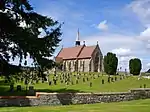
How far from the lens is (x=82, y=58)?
383 feet

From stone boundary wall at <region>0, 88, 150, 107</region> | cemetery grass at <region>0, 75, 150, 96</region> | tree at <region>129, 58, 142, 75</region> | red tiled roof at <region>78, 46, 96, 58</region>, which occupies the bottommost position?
stone boundary wall at <region>0, 88, 150, 107</region>

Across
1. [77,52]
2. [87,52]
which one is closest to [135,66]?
[87,52]

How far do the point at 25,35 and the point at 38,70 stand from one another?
15.4ft

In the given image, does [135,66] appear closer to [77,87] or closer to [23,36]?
[77,87]

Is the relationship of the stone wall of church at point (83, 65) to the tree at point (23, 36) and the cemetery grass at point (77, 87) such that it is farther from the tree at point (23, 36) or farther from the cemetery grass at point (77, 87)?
the tree at point (23, 36)

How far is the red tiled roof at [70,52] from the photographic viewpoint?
119794mm

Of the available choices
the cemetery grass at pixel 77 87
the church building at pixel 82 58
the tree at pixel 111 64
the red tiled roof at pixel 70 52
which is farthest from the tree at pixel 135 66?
the red tiled roof at pixel 70 52

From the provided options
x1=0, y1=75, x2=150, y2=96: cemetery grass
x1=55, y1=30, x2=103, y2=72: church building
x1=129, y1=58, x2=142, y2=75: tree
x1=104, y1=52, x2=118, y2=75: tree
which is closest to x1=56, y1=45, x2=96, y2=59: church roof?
x1=55, y1=30, x2=103, y2=72: church building

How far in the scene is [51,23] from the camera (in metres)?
35.8

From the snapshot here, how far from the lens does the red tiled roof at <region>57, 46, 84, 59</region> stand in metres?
120

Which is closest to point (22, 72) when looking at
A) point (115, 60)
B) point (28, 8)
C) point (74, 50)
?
point (28, 8)

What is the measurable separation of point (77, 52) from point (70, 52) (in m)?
4.52

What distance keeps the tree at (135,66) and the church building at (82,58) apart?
32898 mm

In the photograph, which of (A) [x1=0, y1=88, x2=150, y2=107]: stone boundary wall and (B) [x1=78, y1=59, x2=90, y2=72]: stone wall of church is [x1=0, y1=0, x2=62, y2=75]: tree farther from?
(B) [x1=78, y1=59, x2=90, y2=72]: stone wall of church
